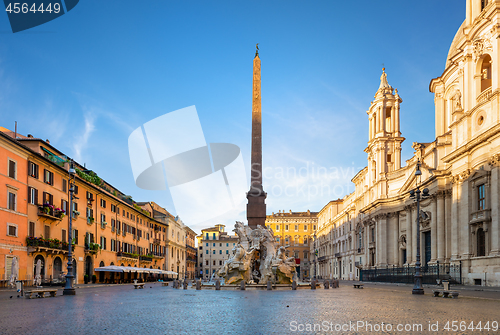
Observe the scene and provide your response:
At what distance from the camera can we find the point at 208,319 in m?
12.0

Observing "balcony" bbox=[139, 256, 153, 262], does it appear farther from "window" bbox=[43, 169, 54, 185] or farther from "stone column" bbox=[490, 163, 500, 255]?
"stone column" bbox=[490, 163, 500, 255]

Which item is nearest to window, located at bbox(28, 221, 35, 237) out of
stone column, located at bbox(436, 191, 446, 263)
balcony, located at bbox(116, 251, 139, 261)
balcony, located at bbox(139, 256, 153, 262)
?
balcony, located at bbox(116, 251, 139, 261)

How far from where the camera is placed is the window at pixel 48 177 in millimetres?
36344

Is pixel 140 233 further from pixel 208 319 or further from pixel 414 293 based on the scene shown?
pixel 208 319

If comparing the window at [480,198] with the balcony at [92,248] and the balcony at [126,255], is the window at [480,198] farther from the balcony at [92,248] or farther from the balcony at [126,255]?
the balcony at [126,255]

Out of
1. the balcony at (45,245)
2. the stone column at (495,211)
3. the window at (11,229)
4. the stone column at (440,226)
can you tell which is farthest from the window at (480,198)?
the window at (11,229)

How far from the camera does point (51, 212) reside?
36219 mm

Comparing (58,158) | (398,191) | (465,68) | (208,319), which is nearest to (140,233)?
(58,158)

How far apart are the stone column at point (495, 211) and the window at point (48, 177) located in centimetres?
3234

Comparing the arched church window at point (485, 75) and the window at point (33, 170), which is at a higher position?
the arched church window at point (485, 75)

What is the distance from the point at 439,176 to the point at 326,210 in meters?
55.7

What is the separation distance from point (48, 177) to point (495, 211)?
3261cm

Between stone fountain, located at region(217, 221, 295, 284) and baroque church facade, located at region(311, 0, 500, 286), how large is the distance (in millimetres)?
11344

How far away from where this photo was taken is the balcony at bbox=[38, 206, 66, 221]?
115 feet
